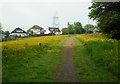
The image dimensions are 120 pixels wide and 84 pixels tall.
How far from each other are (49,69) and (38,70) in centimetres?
63

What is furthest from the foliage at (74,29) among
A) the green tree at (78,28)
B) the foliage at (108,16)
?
the foliage at (108,16)

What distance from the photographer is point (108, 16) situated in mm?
34875

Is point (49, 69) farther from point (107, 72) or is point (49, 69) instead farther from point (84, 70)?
point (107, 72)

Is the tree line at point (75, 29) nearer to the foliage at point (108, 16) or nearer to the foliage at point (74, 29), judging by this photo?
the foliage at point (74, 29)

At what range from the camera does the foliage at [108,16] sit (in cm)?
3388

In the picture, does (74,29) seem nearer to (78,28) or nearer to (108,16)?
(78,28)

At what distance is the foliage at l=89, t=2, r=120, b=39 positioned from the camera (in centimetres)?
3388

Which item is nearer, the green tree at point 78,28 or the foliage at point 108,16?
the foliage at point 108,16

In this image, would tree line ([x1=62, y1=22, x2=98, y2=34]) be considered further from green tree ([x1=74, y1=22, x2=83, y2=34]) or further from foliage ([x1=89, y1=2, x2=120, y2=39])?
foliage ([x1=89, y1=2, x2=120, y2=39])

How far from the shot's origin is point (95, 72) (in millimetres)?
15633

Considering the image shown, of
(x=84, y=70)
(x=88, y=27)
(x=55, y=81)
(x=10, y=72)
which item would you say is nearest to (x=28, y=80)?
(x=55, y=81)

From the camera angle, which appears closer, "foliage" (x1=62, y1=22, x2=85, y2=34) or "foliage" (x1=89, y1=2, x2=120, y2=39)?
"foliage" (x1=89, y1=2, x2=120, y2=39)

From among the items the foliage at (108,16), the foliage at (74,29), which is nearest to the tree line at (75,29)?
the foliage at (74,29)

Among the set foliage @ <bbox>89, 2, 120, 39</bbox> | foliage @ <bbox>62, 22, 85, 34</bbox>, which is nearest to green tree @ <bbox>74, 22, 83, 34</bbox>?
foliage @ <bbox>62, 22, 85, 34</bbox>
